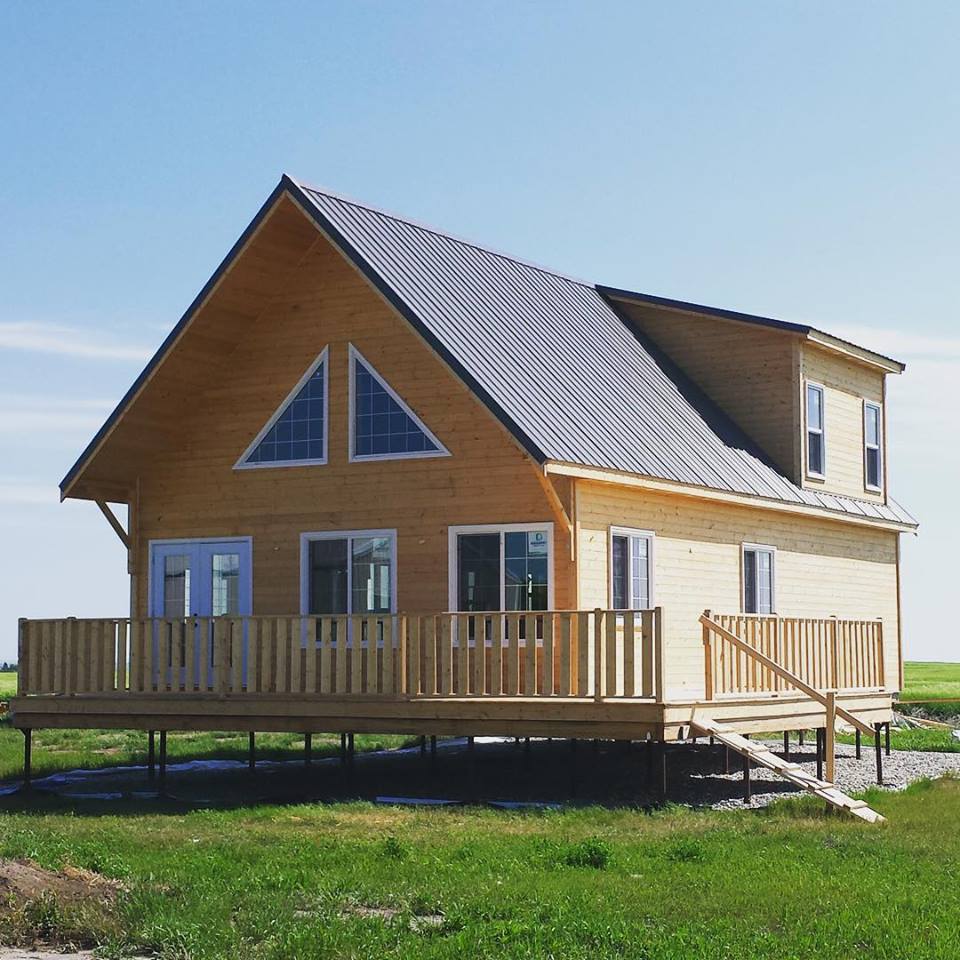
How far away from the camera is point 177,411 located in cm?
2506

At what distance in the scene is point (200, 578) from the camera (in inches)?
989

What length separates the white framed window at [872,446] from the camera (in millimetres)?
32281

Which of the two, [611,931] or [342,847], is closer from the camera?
[611,931]

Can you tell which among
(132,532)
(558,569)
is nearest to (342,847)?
(558,569)

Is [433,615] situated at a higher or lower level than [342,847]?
higher

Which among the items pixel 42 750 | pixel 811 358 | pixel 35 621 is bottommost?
pixel 42 750

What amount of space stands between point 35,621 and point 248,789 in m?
3.99

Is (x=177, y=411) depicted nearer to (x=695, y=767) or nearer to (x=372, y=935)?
(x=695, y=767)

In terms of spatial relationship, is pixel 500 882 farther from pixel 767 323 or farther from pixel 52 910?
pixel 767 323

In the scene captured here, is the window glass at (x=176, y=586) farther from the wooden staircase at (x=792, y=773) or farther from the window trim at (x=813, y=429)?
the window trim at (x=813, y=429)

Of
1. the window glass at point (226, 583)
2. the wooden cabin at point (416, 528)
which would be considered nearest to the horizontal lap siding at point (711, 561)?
the wooden cabin at point (416, 528)

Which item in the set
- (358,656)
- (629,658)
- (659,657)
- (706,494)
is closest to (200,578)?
(358,656)

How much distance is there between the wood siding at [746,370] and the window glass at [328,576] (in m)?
8.77

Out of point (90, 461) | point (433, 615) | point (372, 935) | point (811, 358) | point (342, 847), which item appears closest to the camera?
point (372, 935)
